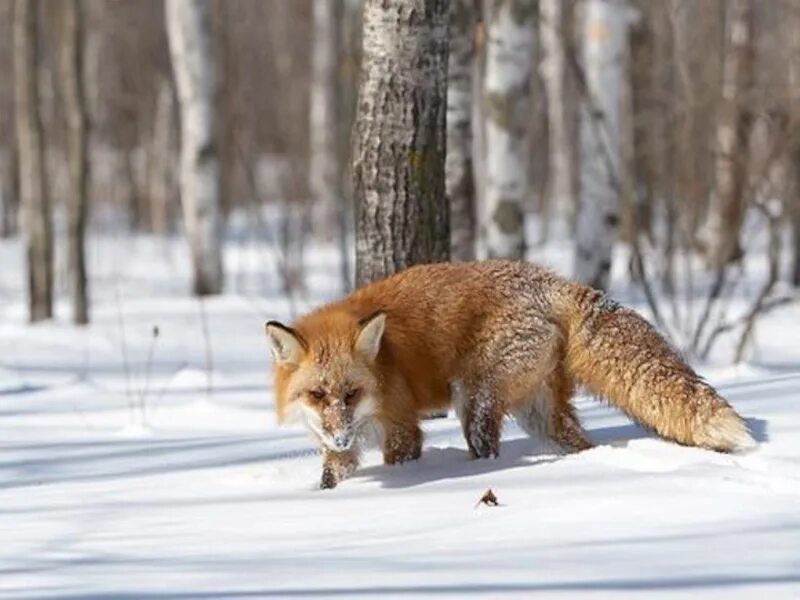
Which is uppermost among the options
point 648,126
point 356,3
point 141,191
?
point 356,3

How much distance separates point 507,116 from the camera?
483 inches

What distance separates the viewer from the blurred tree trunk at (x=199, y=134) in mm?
16109

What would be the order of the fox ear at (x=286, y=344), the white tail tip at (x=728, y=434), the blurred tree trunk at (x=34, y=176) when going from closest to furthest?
the white tail tip at (x=728, y=434) → the fox ear at (x=286, y=344) → the blurred tree trunk at (x=34, y=176)

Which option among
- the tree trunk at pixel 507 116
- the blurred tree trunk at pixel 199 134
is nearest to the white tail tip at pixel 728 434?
the tree trunk at pixel 507 116

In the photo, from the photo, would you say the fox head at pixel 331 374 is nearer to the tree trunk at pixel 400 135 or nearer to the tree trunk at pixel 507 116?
the tree trunk at pixel 400 135

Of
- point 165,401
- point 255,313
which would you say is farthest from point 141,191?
point 165,401

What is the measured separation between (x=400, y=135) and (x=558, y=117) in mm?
19223

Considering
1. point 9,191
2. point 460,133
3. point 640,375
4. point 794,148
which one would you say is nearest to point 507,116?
point 460,133

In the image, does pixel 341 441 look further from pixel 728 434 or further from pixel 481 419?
pixel 728 434

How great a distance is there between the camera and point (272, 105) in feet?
132

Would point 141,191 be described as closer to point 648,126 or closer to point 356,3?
point 356,3

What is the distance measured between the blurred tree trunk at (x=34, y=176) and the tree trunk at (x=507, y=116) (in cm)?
483

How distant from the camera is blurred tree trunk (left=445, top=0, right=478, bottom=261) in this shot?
10148 mm

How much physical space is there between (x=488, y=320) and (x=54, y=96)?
2854cm
